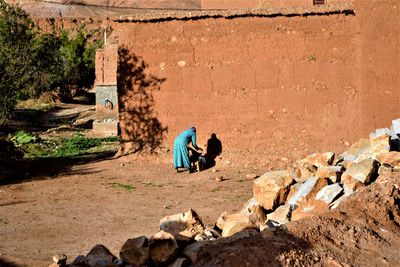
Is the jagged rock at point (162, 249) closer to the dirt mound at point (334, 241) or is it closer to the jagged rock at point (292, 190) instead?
the dirt mound at point (334, 241)

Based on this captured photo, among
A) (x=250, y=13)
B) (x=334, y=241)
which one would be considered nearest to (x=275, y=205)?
(x=334, y=241)

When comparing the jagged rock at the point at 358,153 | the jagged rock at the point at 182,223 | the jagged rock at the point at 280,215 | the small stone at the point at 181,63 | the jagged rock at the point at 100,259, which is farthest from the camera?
the small stone at the point at 181,63

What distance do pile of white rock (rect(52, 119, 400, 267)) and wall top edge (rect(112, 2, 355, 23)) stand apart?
299 centimetres

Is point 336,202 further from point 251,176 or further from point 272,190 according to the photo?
point 251,176

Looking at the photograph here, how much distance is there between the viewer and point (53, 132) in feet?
68.7

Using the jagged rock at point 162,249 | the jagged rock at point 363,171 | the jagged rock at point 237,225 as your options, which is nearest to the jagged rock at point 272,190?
the jagged rock at point 363,171

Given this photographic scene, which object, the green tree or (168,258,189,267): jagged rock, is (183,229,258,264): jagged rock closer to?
(168,258,189,267): jagged rock

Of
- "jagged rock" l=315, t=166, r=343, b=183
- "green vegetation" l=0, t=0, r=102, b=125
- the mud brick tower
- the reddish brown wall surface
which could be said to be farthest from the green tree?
"jagged rock" l=315, t=166, r=343, b=183

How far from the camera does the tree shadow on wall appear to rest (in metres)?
12.6

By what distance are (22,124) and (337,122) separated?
613 inches

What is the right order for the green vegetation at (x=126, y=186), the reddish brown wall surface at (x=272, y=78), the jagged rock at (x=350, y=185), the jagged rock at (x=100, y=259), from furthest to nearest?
the reddish brown wall surface at (x=272, y=78) < the green vegetation at (x=126, y=186) < the jagged rock at (x=350, y=185) < the jagged rock at (x=100, y=259)

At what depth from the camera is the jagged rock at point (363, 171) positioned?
25.2 ft

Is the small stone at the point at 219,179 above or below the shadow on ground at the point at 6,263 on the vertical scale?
above

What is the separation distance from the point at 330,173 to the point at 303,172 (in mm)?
540
